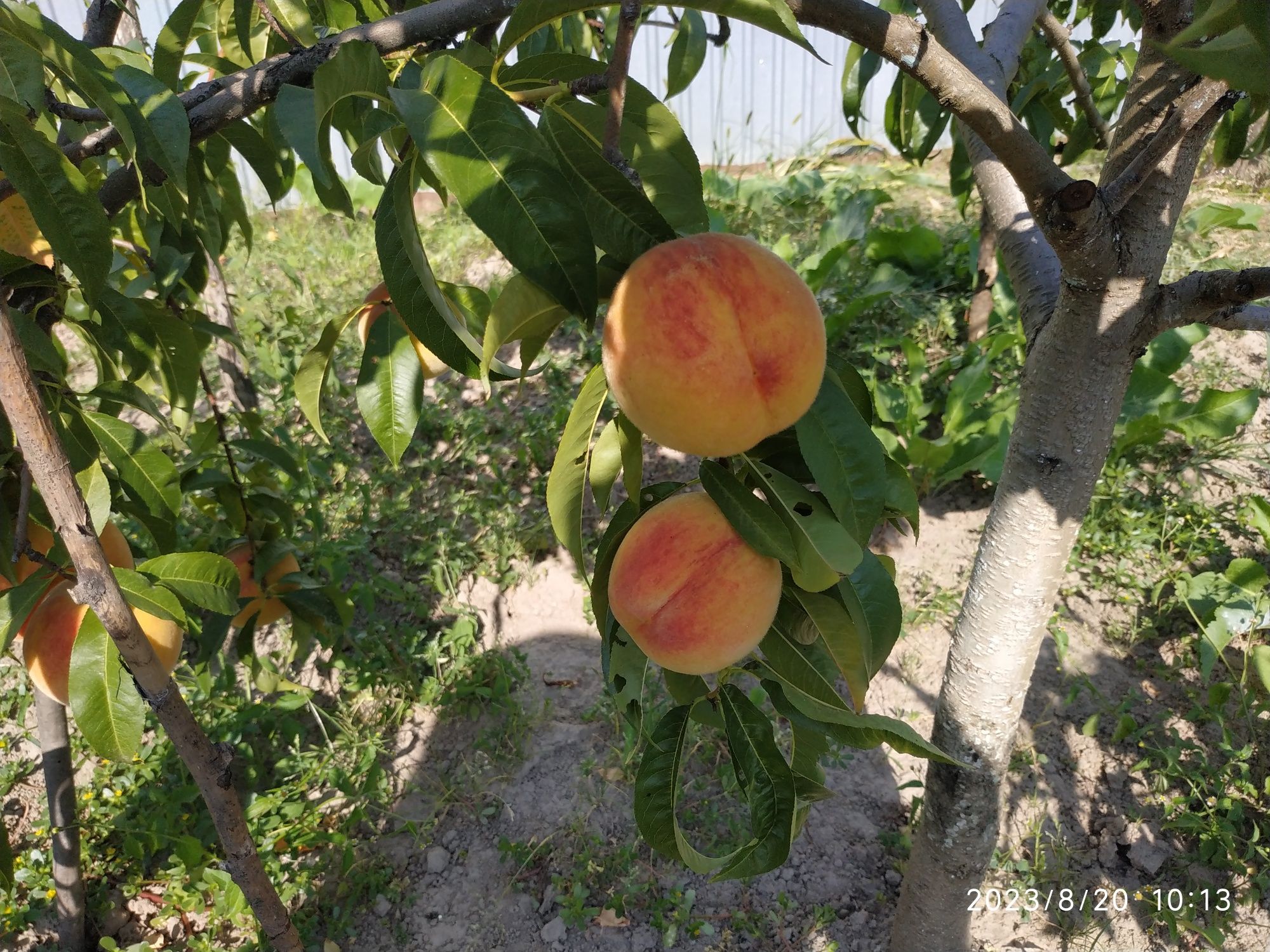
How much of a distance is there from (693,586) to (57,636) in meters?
1.08

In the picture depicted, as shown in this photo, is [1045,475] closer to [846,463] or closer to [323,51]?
[846,463]

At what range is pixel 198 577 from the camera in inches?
45.6

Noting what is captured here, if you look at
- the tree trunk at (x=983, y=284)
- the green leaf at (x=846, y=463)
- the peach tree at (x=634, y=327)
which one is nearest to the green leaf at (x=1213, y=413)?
the tree trunk at (x=983, y=284)

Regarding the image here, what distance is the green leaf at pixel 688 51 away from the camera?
1.38 meters

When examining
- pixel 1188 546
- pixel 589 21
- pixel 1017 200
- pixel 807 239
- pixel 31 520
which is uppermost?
pixel 589 21

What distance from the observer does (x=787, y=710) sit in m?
0.96

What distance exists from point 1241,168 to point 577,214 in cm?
604

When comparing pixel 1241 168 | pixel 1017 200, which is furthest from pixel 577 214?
pixel 1241 168

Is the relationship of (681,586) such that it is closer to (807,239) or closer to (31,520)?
(31,520)

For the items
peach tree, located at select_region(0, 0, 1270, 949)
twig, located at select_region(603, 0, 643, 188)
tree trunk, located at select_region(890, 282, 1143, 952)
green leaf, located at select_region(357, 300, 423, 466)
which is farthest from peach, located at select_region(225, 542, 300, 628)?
twig, located at select_region(603, 0, 643, 188)

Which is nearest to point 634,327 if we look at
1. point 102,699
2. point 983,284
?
point 102,699

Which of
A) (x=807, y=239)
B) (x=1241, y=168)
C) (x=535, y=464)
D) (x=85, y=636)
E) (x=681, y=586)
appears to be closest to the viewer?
(x=681, y=586)

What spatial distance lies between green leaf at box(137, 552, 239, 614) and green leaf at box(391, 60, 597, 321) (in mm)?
757

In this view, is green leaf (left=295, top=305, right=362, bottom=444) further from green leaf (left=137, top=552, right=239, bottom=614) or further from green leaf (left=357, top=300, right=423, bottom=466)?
green leaf (left=137, top=552, right=239, bottom=614)
